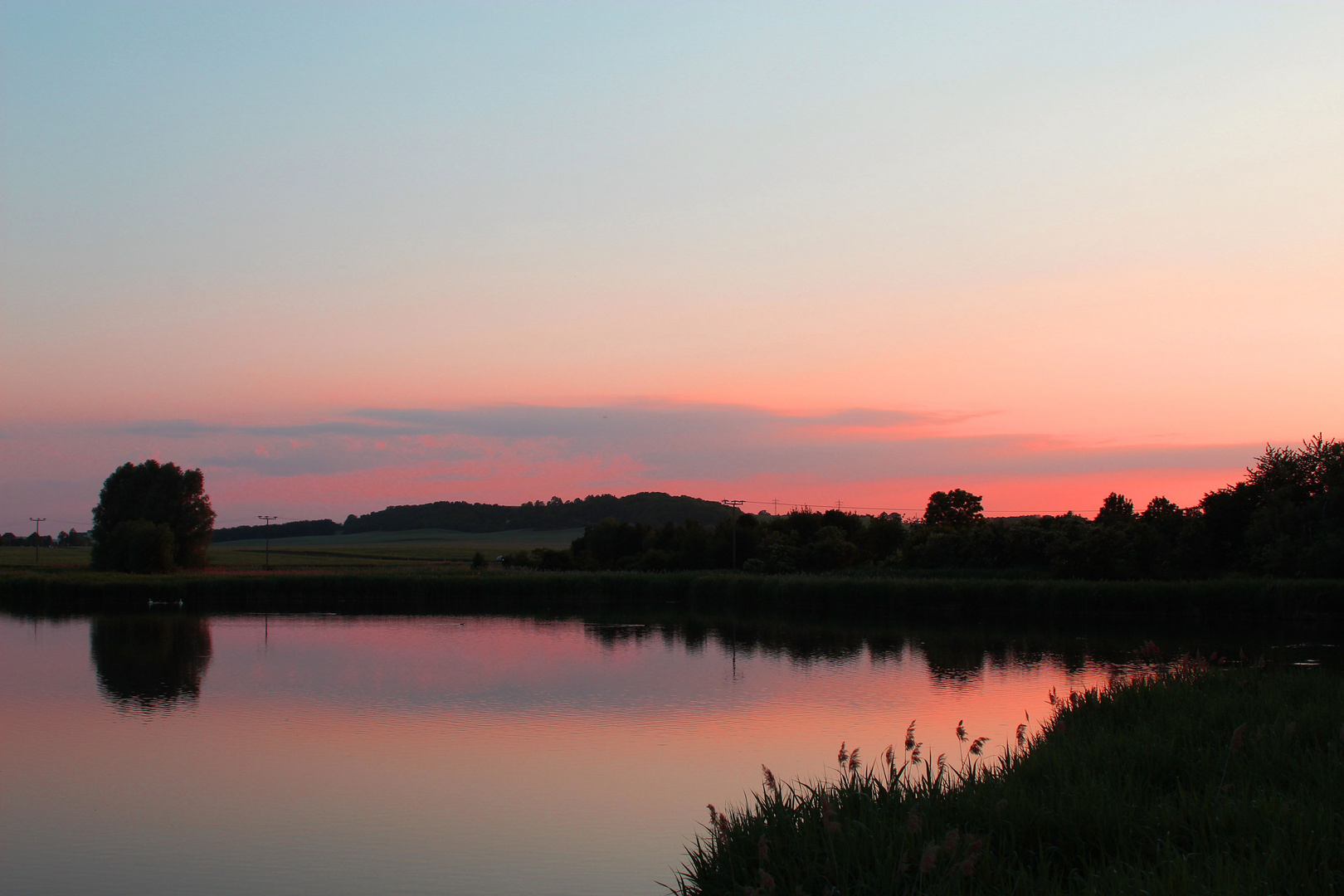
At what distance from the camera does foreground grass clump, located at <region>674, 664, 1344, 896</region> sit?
546 centimetres

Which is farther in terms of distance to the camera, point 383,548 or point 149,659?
point 383,548

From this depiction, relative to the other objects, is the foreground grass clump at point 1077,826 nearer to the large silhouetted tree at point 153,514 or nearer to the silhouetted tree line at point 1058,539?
the silhouetted tree line at point 1058,539

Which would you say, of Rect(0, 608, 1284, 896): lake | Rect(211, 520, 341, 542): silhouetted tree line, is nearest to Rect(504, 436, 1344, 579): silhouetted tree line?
Rect(0, 608, 1284, 896): lake

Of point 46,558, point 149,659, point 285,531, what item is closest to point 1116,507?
point 149,659

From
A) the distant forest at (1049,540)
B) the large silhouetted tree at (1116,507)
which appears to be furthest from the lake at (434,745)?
the large silhouetted tree at (1116,507)

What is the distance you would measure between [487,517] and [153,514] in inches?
2610

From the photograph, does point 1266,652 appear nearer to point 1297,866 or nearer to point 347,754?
point 347,754

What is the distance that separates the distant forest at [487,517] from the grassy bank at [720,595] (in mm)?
75125

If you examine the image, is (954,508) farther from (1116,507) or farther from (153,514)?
(153,514)

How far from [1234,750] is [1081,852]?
2.45 meters

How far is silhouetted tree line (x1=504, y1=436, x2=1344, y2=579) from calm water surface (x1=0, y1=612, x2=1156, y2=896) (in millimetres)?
17631

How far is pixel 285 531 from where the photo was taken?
135m

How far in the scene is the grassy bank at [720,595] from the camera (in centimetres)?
3688

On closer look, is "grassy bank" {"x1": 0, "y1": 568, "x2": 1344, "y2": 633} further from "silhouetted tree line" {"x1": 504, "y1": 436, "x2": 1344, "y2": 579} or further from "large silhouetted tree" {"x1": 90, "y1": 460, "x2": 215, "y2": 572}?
"large silhouetted tree" {"x1": 90, "y1": 460, "x2": 215, "y2": 572}
